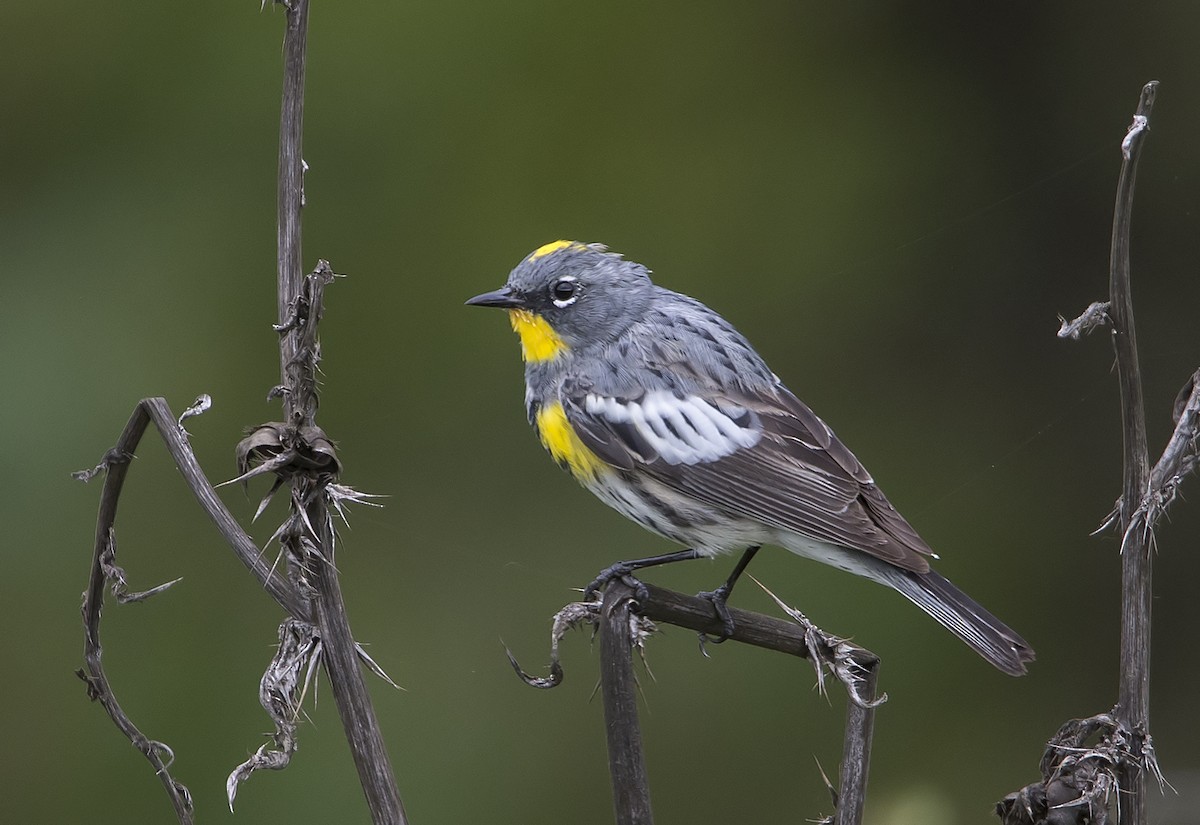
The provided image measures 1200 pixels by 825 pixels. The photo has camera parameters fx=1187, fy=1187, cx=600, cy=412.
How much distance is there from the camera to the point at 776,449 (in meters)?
2.12

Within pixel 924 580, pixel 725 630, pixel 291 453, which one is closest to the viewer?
pixel 291 453

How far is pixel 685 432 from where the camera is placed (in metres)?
2.11

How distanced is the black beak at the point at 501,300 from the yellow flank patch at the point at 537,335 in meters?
0.03

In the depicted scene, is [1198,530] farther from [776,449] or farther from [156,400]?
[156,400]

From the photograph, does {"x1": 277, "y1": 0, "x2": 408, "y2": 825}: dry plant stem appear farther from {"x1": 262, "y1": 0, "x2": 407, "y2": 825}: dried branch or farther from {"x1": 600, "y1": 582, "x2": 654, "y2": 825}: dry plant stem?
{"x1": 600, "y1": 582, "x2": 654, "y2": 825}: dry plant stem

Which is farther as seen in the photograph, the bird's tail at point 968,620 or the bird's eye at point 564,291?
the bird's eye at point 564,291

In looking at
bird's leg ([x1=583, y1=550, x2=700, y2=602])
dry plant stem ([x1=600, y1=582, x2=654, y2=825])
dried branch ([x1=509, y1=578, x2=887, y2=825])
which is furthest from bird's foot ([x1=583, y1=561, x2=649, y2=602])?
dry plant stem ([x1=600, y1=582, x2=654, y2=825])

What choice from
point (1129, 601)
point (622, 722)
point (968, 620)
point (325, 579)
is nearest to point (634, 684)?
point (622, 722)

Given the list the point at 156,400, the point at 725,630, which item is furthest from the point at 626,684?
the point at 156,400

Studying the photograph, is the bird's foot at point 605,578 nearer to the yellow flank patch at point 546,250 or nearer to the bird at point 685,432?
the bird at point 685,432

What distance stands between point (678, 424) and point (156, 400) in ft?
3.66

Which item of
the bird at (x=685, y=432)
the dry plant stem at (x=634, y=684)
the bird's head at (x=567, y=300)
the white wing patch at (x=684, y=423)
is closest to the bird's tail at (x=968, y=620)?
the bird at (x=685, y=432)

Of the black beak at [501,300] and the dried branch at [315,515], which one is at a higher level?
the black beak at [501,300]

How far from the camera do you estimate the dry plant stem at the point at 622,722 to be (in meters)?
1.14
